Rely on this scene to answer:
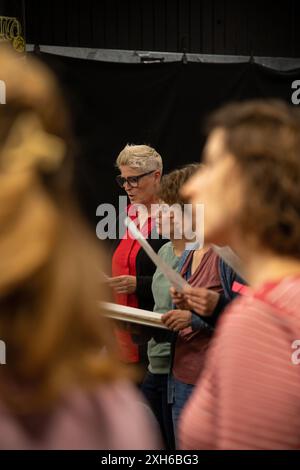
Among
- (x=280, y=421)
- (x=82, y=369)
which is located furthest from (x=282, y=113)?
(x=82, y=369)

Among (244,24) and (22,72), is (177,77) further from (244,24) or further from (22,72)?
(22,72)

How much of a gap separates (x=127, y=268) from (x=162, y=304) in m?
0.44

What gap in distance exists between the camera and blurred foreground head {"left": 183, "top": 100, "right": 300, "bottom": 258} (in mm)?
1087

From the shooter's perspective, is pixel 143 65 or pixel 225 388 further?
pixel 143 65

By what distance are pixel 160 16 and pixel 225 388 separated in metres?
3.86

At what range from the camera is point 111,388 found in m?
0.79

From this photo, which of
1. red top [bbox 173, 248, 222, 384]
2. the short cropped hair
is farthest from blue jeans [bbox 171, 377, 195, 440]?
the short cropped hair

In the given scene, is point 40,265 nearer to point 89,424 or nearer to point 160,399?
point 89,424

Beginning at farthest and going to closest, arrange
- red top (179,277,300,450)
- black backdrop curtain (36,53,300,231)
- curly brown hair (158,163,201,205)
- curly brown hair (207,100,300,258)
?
black backdrop curtain (36,53,300,231)
curly brown hair (158,163,201,205)
curly brown hair (207,100,300,258)
red top (179,277,300,450)

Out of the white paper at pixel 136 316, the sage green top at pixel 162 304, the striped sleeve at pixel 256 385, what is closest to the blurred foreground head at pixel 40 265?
the striped sleeve at pixel 256 385

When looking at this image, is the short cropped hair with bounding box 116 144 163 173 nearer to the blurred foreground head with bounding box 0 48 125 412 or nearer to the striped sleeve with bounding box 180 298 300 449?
the striped sleeve with bounding box 180 298 300 449

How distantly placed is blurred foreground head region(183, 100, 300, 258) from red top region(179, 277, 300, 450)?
0.37 feet

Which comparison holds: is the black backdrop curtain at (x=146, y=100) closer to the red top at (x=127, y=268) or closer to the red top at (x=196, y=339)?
the red top at (x=127, y=268)

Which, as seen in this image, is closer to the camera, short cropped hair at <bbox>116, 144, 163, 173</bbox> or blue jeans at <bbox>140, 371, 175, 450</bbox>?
blue jeans at <bbox>140, 371, 175, 450</bbox>
